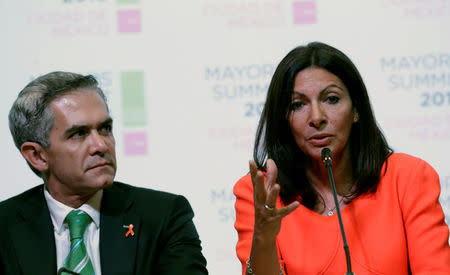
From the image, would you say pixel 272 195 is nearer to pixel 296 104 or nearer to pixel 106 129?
pixel 296 104

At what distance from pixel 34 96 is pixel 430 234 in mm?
1617

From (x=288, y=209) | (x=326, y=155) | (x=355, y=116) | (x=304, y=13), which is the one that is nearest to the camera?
(x=288, y=209)

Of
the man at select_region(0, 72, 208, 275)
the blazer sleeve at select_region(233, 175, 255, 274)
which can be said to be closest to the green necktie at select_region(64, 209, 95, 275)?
the man at select_region(0, 72, 208, 275)

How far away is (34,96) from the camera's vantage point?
2.46 metres

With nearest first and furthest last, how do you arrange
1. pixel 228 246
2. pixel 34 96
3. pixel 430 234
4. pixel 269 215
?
pixel 269 215, pixel 430 234, pixel 34 96, pixel 228 246

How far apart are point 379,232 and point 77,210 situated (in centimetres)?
119

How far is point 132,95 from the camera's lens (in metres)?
3.48

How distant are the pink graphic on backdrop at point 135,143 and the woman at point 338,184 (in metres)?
0.98

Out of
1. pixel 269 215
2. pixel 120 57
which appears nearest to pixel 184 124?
pixel 120 57

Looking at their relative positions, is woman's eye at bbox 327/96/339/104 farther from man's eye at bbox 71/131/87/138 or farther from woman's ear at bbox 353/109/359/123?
man's eye at bbox 71/131/87/138

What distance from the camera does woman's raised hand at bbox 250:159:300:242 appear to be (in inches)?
76.1

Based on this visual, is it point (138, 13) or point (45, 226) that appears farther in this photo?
point (138, 13)

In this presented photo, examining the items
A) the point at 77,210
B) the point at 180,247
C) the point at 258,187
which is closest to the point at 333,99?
the point at 258,187

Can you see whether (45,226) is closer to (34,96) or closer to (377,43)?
(34,96)
